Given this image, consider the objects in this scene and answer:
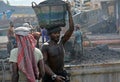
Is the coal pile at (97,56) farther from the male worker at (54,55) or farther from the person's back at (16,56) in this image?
the person's back at (16,56)

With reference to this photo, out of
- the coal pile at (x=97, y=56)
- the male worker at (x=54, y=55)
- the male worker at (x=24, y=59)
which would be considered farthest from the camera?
the coal pile at (x=97, y=56)

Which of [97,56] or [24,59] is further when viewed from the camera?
[97,56]

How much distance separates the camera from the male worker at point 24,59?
426cm

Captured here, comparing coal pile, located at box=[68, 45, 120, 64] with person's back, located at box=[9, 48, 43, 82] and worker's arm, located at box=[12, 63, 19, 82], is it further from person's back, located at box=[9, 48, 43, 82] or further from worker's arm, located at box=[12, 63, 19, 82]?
worker's arm, located at box=[12, 63, 19, 82]

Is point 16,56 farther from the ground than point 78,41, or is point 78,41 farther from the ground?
point 16,56

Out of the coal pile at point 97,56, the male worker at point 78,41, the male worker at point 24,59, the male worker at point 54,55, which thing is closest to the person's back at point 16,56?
the male worker at point 24,59

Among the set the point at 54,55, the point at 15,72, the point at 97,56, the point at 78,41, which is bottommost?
the point at 97,56

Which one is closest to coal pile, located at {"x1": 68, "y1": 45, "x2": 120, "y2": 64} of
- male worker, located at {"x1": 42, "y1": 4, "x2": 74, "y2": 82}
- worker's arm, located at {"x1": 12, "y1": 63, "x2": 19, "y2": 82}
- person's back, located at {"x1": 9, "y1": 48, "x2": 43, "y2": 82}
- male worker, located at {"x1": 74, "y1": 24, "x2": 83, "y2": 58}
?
male worker, located at {"x1": 74, "y1": 24, "x2": 83, "y2": 58}

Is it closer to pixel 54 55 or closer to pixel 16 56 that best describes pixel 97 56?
pixel 54 55

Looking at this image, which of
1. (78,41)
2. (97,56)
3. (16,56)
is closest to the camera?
(16,56)

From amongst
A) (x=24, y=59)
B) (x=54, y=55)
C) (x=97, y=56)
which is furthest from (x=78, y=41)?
(x=24, y=59)

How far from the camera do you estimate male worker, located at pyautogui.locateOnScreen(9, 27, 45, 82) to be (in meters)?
4.26

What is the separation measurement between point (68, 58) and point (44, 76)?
5.89 metres

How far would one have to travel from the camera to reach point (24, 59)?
14.1 feet
